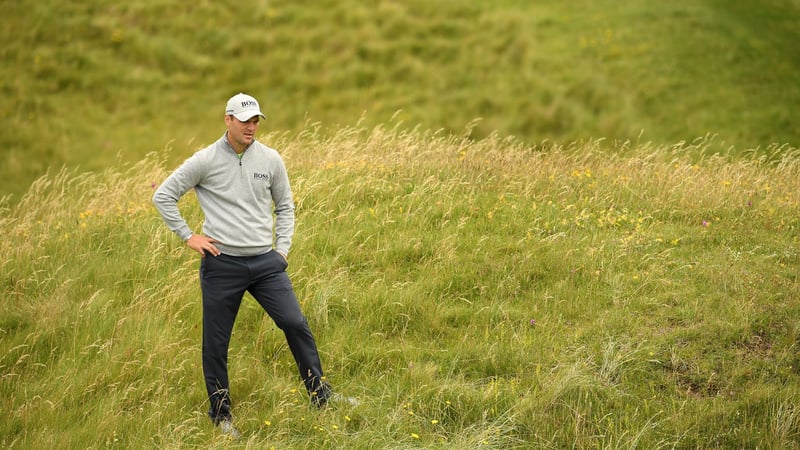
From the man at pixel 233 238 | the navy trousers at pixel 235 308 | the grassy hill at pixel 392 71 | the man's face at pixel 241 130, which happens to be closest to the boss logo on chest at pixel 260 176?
the man at pixel 233 238

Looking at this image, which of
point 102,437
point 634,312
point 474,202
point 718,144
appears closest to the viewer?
point 102,437

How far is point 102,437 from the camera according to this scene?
18.9 feet

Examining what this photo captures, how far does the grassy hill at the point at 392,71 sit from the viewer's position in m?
20.1

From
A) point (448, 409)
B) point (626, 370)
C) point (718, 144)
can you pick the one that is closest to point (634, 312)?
point (626, 370)

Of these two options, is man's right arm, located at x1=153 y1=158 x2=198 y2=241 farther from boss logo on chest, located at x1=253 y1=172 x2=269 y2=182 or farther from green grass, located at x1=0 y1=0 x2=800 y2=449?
green grass, located at x1=0 y1=0 x2=800 y2=449

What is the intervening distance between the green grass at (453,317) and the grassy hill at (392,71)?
383 inches

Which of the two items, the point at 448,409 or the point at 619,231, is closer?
the point at 448,409

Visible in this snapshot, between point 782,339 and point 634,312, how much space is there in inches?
50.3

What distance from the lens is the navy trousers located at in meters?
5.69

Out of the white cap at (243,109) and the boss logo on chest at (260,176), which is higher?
the white cap at (243,109)

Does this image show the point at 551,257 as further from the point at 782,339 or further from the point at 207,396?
the point at 207,396

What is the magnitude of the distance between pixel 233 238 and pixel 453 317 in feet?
8.78

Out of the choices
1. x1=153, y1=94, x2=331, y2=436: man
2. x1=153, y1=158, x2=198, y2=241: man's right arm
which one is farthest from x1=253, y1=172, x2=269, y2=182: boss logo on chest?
x1=153, y1=158, x2=198, y2=241: man's right arm

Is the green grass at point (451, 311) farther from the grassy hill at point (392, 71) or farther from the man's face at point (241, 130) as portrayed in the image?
the grassy hill at point (392, 71)
